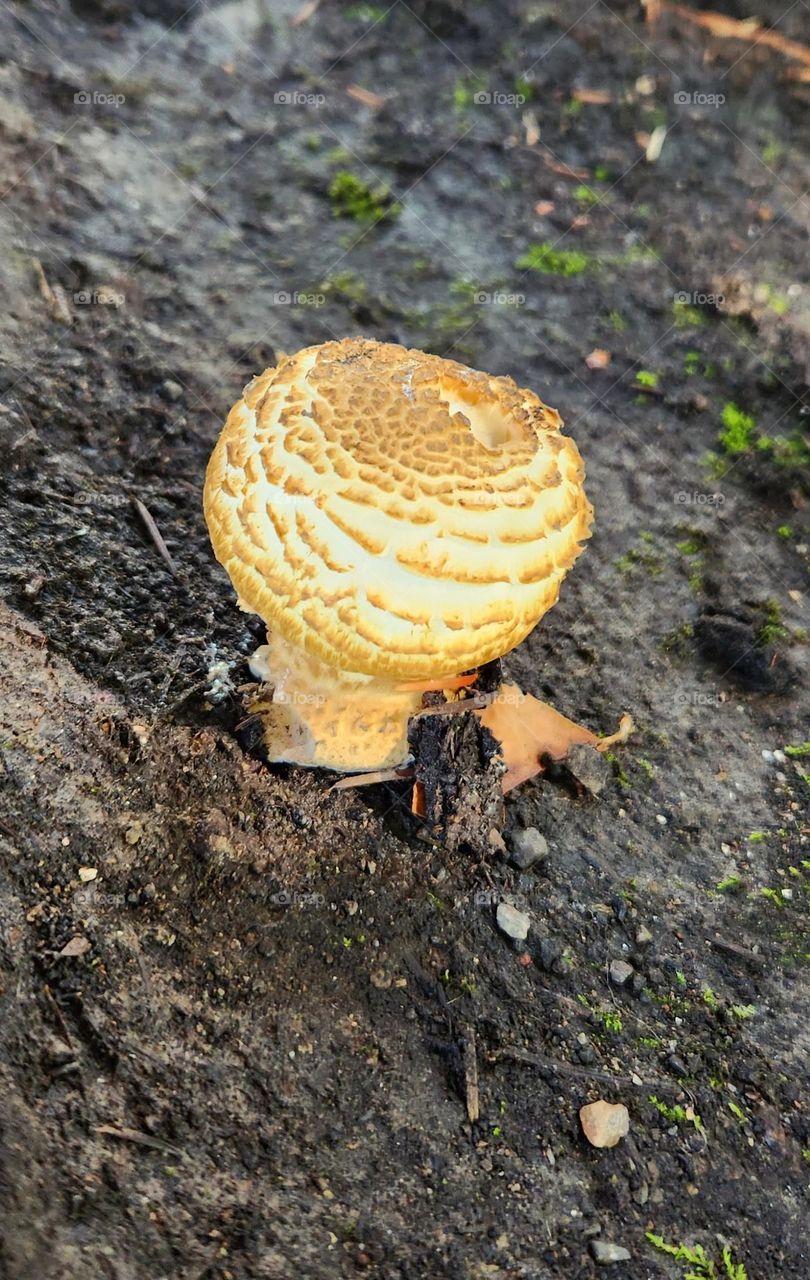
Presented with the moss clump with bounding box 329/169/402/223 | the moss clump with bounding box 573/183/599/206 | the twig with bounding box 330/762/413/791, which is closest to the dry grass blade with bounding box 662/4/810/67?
the moss clump with bounding box 573/183/599/206

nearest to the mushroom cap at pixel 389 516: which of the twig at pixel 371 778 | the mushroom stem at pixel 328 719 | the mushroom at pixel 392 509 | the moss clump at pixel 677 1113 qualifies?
the mushroom at pixel 392 509

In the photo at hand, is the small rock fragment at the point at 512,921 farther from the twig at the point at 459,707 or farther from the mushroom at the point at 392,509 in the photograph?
the mushroom at the point at 392,509

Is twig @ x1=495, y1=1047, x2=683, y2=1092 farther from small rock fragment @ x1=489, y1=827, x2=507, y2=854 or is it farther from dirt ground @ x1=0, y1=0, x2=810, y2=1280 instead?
small rock fragment @ x1=489, y1=827, x2=507, y2=854

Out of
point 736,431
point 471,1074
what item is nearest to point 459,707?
point 471,1074

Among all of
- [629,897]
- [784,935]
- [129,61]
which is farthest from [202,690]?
[129,61]

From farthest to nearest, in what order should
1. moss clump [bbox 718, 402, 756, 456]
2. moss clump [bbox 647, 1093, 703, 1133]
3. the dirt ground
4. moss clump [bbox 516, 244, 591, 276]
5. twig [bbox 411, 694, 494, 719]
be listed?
moss clump [bbox 516, 244, 591, 276], moss clump [bbox 718, 402, 756, 456], twig [bbox 411, 694, 494, 719], moss clump [bbox 647, 1093, 703, 1133], the dirt ground
